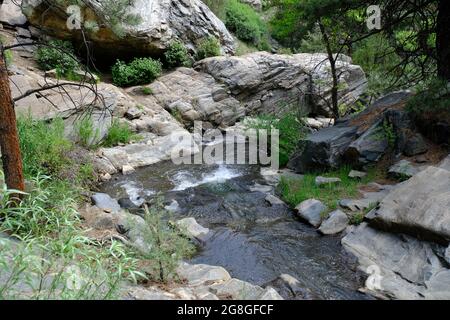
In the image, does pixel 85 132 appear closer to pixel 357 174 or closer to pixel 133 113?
pixel 133 113

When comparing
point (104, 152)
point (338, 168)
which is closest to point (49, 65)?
point (104, 152)

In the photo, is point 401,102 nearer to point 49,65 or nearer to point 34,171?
point 34,171

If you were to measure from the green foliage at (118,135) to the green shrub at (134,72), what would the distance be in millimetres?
3252

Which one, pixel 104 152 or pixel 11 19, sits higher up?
pixel 11 19

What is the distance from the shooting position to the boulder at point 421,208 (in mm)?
4285

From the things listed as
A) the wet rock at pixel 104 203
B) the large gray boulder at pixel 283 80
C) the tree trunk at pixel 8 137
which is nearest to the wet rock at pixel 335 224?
the wet rock at pixel 104 203

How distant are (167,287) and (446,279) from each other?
9.00ft

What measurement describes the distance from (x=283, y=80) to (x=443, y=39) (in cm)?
836

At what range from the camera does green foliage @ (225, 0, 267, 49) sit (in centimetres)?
1862

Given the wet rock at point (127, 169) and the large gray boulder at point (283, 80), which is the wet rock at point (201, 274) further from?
the large gray boulder at point (283, 80)

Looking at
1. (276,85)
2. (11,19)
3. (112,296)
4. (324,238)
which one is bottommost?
(324,238)

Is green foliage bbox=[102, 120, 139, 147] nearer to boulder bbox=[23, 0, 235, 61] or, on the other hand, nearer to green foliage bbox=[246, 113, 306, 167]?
boulder bbox=[23, 0, 235, 61]

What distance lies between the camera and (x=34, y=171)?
239 inches

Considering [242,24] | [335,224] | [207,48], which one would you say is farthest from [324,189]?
[242,24]
